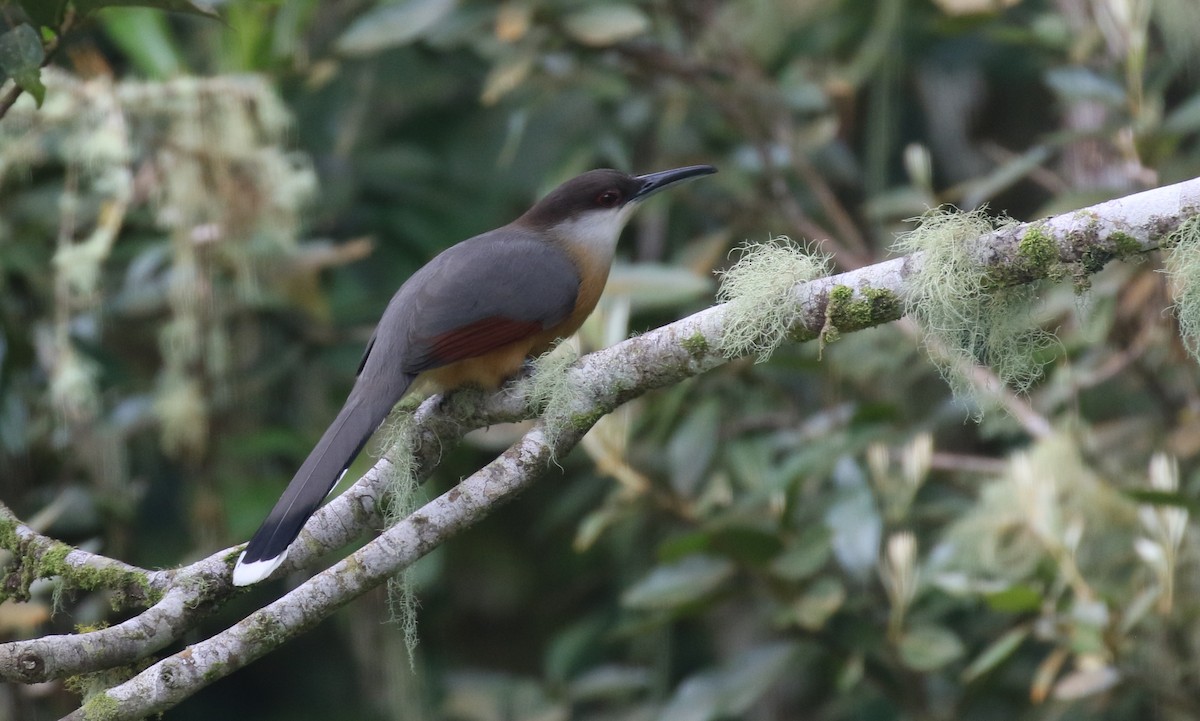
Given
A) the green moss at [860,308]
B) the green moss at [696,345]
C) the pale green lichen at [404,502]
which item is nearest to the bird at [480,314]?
the pale green lichen at [404,502]

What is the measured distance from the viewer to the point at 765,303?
2588 millimetres

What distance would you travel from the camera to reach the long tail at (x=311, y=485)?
2.53 m

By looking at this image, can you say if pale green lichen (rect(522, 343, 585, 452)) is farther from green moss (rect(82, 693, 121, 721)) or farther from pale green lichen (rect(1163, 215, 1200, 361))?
pale green lichen (rect(1163, 215, 1200, 361))

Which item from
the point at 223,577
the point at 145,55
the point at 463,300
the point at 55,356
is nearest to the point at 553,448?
the point at 223,577

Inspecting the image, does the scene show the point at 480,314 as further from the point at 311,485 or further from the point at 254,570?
the point at 254,570

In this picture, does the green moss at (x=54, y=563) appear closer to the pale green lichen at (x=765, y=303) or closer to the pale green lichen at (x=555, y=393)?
the pale green lichen at (x=555, y=393)

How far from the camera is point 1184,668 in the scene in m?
4.10

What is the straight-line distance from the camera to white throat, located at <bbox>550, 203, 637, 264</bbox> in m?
4.11

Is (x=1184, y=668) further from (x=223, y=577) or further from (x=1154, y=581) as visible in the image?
(x=223, y=577)

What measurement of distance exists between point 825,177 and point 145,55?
315 centimetres

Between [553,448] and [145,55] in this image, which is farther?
[145,55]

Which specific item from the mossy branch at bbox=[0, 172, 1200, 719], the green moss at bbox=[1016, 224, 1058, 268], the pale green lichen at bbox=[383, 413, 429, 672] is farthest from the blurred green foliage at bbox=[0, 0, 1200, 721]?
the green moss at bbox=[1016, 224, 1058, 268]

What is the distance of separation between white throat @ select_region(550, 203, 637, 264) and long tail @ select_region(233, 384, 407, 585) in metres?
1.00

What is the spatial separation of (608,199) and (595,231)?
161 millimetres
